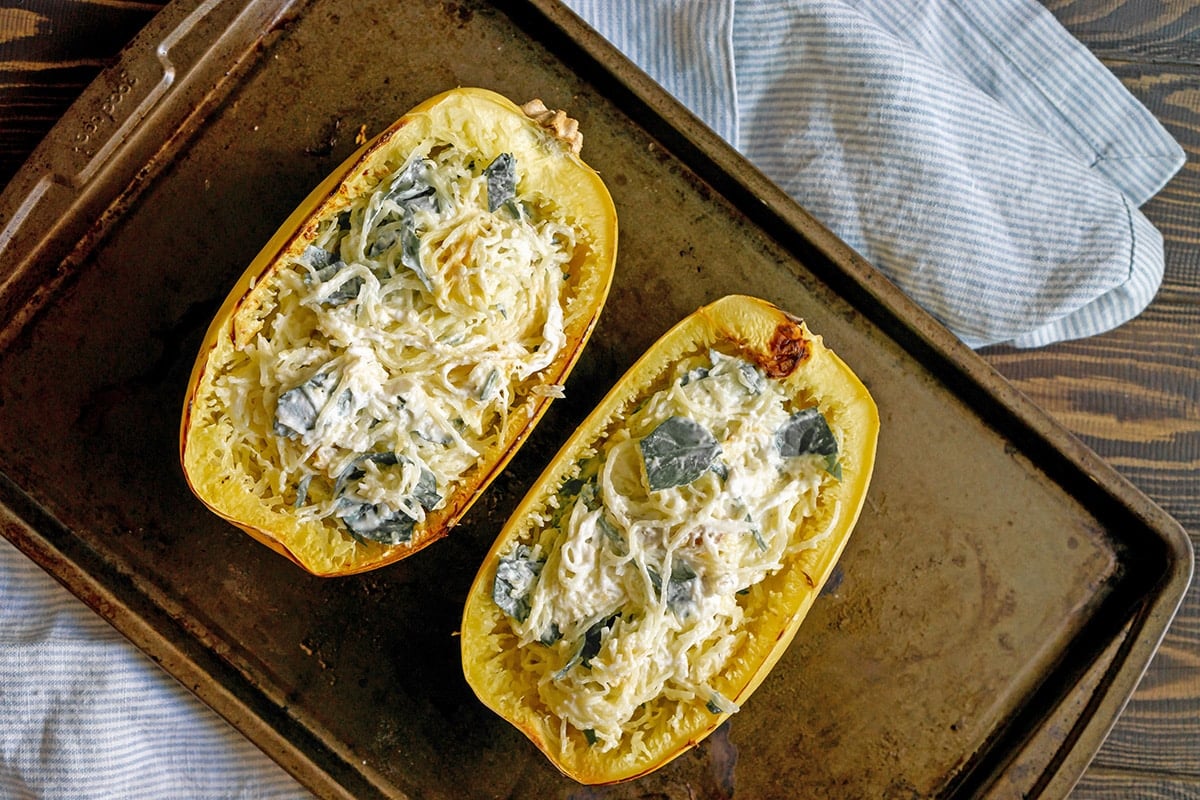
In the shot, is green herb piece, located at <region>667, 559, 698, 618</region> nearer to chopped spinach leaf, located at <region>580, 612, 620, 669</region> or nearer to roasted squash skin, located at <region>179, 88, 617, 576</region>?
chopped spinach leaf, located at <region>580, 612, 620, 669</region>

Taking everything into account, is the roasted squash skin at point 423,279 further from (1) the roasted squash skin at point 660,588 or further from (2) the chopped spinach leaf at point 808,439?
(2) the chopped spinach leaf at point 808,439

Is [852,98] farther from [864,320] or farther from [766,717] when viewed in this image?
[766,717]

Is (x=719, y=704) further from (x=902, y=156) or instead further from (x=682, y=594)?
(x=902, y=156)

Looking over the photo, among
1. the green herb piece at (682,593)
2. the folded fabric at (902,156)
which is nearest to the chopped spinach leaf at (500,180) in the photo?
the folded fabric at (902,156)

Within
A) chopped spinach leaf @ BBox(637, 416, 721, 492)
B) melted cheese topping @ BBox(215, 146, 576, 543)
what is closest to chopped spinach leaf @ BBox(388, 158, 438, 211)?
melted cheese topping @ BBox(215, 146, 576, 543)

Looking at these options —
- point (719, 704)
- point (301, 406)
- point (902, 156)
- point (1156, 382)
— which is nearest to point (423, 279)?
point (301, 406)

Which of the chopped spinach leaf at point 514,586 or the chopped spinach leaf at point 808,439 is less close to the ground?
the chopped spinach leaf at point 808,439
